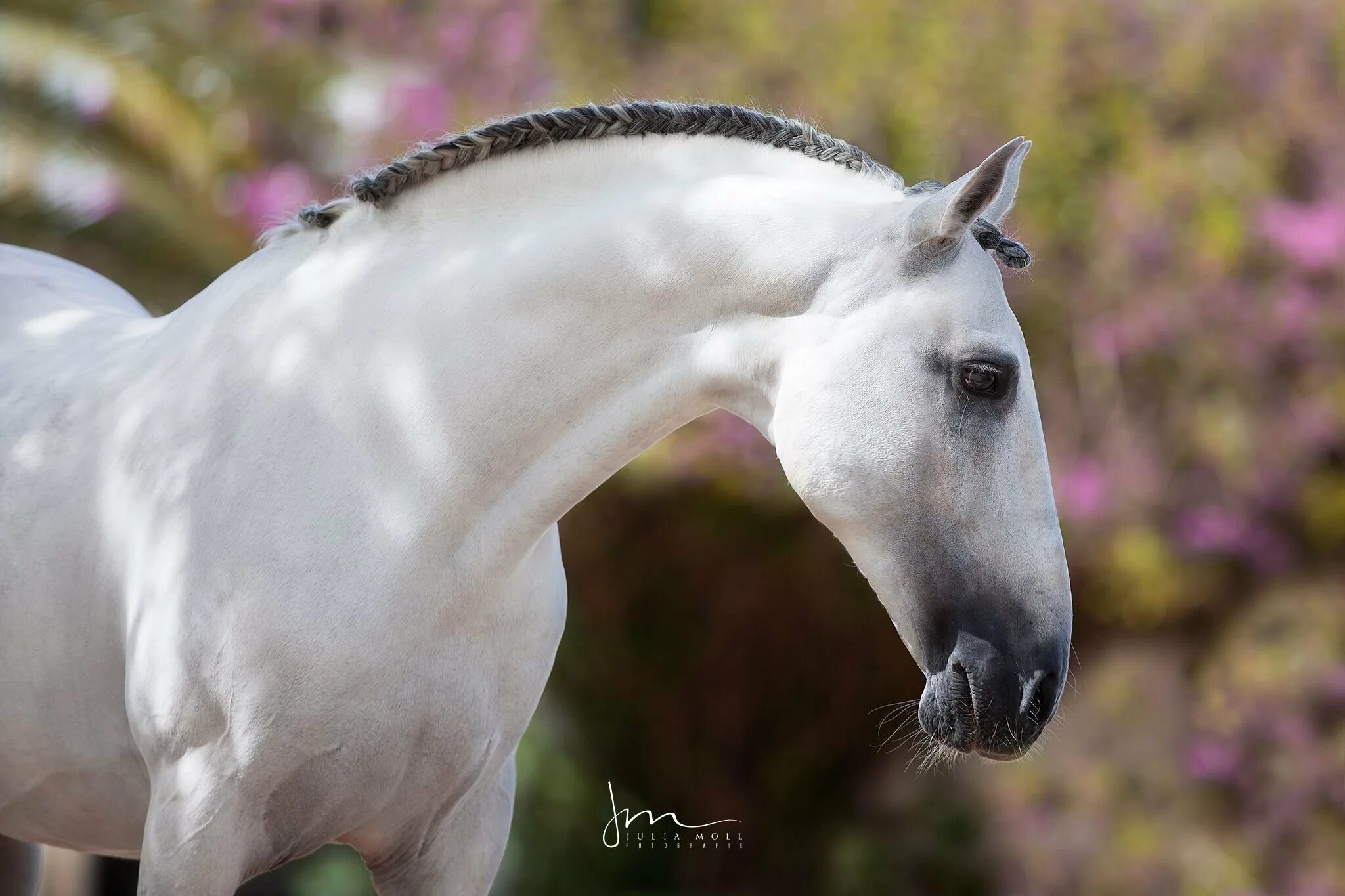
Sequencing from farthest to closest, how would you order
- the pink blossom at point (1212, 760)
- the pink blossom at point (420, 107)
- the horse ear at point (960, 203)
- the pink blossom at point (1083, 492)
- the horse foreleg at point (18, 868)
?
1. the pink blossom at point (420, 107)
2. the pink blossom at point (1083, 492)
3. the pink blossom at point (1212, 760)
4. the horse foreleg at point (18, 868)
5. the horse ear at point (960, 203)

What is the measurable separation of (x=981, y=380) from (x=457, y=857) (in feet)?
3.41

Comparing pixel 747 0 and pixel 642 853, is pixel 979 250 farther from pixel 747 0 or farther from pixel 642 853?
pixel 747 0

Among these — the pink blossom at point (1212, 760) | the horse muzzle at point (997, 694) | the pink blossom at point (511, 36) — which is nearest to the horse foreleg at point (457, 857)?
the horse muzzle at point (997, 694)

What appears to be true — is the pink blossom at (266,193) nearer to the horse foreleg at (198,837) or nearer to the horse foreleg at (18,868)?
the horse foreleg at (18,868)

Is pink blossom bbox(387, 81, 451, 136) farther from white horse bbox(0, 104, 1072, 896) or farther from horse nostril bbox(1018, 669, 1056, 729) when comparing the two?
horse nostril bbox(1018, 669, 1056, 729)

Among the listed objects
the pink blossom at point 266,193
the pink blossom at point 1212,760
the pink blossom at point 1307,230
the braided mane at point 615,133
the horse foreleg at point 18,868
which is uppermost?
the pink blossom at point 266,193

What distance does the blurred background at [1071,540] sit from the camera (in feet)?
20.7

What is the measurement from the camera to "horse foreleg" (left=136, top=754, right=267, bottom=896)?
5.48ft

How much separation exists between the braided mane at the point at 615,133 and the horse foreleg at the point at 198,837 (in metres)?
0.84

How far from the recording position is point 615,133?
72.7 inches

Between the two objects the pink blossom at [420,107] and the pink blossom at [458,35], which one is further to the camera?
the pink blossom at [458,35]

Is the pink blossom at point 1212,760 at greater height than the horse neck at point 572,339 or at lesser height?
lesser

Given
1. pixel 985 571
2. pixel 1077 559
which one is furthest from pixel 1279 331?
pixel 985 571

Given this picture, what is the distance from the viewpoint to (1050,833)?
652 cm
